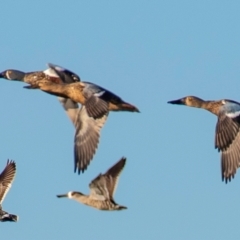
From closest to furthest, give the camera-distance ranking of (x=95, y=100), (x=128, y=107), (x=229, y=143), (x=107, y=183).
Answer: (x=107, y=183), (x=229, y=143), (x=95, y=100), (x=128, y=107)

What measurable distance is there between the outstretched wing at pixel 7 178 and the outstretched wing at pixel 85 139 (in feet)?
8.11

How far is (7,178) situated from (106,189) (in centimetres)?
426

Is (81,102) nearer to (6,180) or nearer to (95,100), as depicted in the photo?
(95,100)

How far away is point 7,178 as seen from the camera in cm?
3603

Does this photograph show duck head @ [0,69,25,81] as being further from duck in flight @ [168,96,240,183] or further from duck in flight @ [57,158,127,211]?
duck in flight @ [168,96,240,183]

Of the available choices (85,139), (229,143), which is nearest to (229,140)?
(229,143)

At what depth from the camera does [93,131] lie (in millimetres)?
33688

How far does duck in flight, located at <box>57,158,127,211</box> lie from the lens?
106 ft

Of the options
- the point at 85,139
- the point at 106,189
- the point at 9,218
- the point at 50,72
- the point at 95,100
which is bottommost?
the point at 9,218

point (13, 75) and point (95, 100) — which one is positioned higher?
point (13, 75)

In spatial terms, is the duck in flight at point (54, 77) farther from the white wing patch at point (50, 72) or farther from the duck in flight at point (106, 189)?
the duck in flight at point (106, 189)

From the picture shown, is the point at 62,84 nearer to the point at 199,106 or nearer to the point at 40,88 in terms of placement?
the point at 40,88

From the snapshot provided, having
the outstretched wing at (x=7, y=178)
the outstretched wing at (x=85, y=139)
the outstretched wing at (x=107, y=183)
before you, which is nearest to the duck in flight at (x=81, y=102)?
the outstretched wing at (x=85, y=139)

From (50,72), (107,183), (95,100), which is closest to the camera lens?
(107,183)
